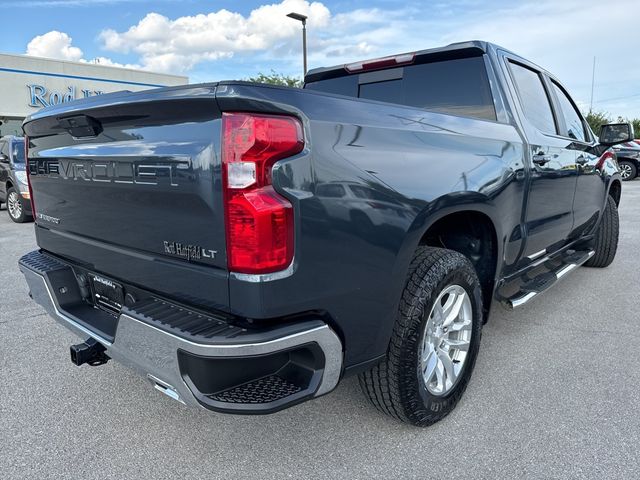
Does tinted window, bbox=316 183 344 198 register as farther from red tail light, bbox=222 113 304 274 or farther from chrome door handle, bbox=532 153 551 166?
chrome door handle, bbox=532 153 551 166

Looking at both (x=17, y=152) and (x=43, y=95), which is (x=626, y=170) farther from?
(x=43, y=95)

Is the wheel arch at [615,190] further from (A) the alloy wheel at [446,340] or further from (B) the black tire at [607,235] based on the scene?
(A) the alloy wheel at [446,340]

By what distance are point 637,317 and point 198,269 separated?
11.8 ft

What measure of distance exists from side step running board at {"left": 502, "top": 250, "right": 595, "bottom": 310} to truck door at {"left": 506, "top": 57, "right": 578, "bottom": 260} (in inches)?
6.4

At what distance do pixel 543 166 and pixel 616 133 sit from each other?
5.93 feet

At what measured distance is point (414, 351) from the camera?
2160 mm

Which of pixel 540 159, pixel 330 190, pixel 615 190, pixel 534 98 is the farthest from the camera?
pixel 615 190

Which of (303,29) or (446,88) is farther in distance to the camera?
(303,29)

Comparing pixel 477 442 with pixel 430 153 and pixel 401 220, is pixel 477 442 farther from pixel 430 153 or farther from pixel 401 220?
pixel 430 153

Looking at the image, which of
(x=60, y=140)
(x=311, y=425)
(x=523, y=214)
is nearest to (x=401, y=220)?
(x=311, y=425)

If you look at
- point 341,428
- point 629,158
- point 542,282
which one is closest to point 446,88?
point 542,282

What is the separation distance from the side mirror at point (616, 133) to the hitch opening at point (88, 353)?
4447 millimetres

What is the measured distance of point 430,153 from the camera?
7.20 ft

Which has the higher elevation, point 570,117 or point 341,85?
point 341,85
